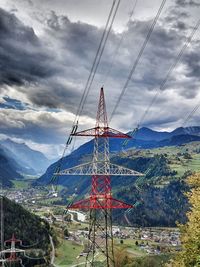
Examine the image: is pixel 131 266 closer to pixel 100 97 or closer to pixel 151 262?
pixel 151 262

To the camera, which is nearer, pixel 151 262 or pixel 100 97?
pixel 100 97

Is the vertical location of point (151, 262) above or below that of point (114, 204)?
below

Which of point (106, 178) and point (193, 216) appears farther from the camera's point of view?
A: point (106, 178)

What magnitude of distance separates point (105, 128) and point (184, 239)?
60.2 ft

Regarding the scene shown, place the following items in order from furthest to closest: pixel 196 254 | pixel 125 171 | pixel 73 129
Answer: pixel 125 171, pixel 73 129, pixel 196 254

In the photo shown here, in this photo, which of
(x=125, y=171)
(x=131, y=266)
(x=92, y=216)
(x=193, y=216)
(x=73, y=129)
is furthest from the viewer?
(x=131, y=266)

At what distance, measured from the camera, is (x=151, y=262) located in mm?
145000

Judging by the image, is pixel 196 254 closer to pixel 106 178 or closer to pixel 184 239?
pixel 184 239

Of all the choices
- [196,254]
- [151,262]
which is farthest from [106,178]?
[151,262]

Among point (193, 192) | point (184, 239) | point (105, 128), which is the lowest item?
point (184, 239)

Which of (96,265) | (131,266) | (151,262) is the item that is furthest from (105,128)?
(96,265)

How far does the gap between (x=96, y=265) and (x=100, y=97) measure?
14430cm

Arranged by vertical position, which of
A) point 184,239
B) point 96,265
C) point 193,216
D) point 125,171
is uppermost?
point 125,171

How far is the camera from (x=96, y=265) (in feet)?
575
